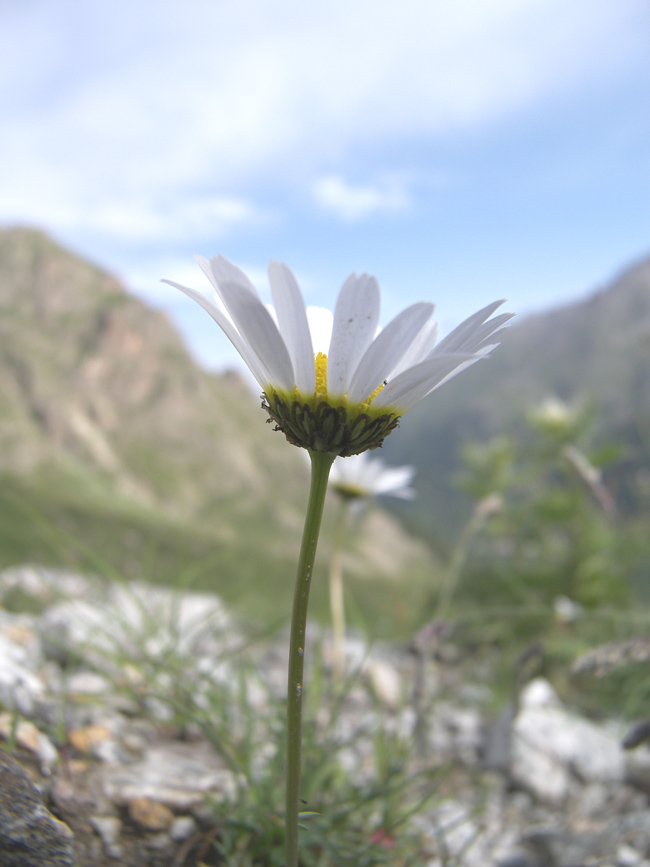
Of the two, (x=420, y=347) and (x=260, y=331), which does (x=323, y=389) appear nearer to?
(x=260, y=331)

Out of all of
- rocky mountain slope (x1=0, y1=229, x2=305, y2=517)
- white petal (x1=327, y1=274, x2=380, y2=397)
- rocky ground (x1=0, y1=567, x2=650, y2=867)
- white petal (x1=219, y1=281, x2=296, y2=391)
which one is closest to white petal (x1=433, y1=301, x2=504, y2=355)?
white petal (x1=327, y1=274, x2=380, y2=397)

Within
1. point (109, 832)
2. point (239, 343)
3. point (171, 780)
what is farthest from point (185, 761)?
point (239, 343)

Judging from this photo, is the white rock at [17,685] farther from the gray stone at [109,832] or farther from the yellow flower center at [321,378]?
the yellow flower center at [321,378]

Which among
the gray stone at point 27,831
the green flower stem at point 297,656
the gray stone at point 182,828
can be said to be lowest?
the gray stone at point 182,828

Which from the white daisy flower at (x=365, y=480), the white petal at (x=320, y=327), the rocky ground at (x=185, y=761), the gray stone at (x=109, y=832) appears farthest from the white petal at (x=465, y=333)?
the white daisy flower at (x=365, y=480)

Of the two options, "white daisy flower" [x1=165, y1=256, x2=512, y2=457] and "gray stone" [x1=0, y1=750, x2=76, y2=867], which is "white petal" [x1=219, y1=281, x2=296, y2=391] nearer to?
"white daisy flower" [x1=165, y1=256, x2=512, y2=457]

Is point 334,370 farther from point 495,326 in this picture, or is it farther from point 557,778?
point 557,778

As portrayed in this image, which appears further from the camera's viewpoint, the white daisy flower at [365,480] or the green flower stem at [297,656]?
the white daisy flower at [365,480]
